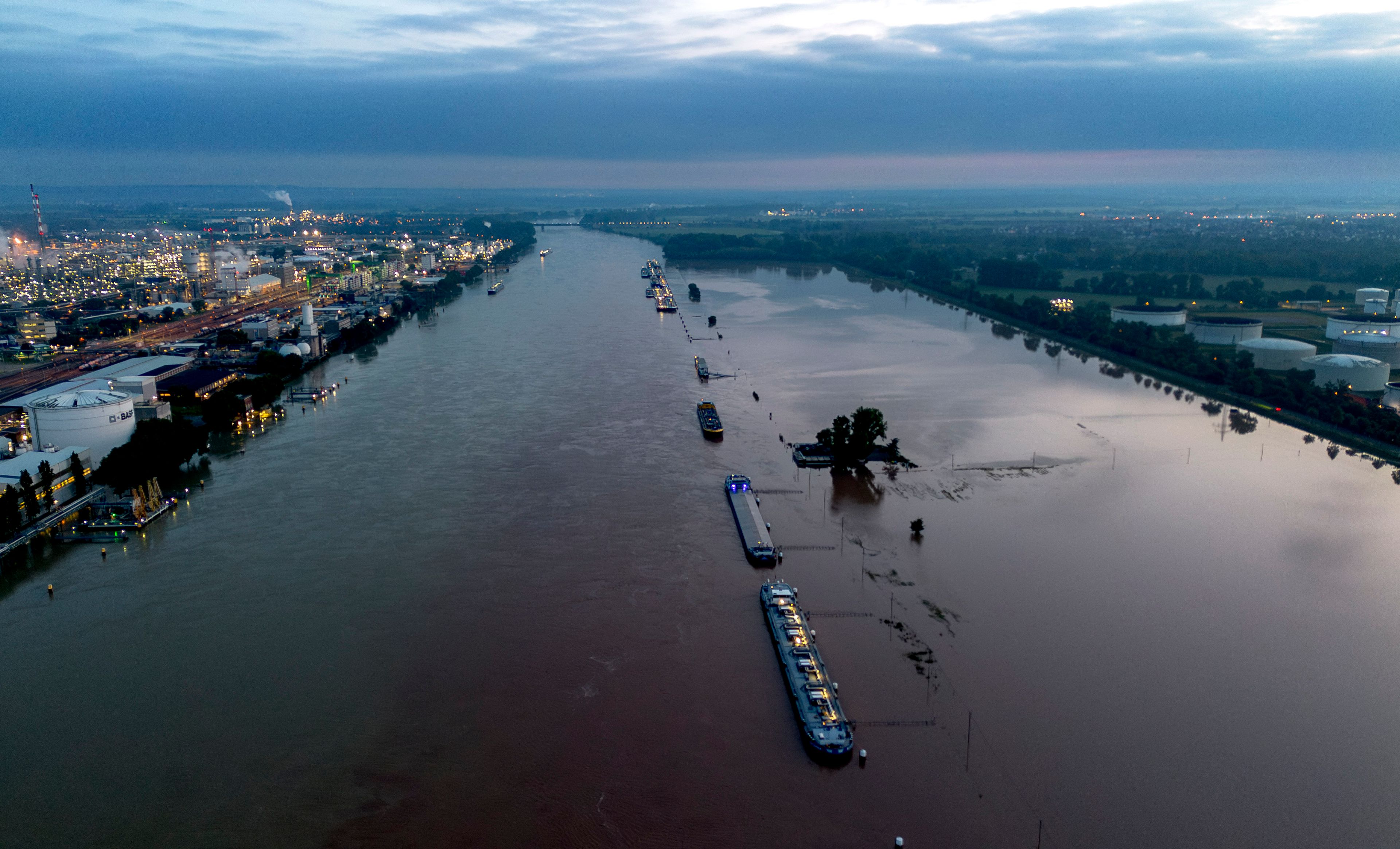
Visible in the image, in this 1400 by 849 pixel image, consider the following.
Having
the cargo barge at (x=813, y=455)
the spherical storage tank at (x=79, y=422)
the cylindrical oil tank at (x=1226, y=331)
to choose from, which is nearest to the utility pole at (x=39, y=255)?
the spherical storage tank at (x=79, y=422)

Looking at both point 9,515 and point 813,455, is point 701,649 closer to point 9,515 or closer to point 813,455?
point 813,455

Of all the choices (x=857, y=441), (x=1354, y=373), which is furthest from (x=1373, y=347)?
(x=857, y=441)

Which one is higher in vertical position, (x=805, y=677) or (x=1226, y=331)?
(x=1226, y=331)

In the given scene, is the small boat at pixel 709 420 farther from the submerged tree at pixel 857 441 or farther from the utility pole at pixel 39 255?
the utility pole at pixel 39 255

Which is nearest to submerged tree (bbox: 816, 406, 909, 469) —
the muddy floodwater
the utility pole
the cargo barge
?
the cargo barge

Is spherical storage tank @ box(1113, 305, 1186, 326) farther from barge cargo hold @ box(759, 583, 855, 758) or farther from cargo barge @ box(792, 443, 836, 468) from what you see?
barge cargo hold @ box(759, 583, 855, 758)
